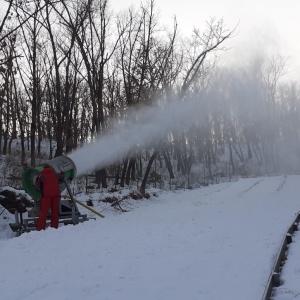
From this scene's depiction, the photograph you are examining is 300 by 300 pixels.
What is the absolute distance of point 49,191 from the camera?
11883 millimetres

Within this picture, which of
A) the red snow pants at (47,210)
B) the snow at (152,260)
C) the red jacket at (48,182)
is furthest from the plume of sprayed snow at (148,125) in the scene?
the snow at (152,260)

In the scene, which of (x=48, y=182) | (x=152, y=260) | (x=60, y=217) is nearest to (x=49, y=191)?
(x=48, y=182)

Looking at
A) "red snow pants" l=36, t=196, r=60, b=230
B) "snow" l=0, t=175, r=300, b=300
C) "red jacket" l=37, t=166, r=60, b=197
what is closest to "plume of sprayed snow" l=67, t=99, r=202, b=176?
"red jacket" l=37, t=166, r=60, b=197

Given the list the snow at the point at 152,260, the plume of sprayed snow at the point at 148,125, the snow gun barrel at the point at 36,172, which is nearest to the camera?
the snow at the point at 152,260

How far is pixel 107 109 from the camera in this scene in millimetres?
Answer: 34188

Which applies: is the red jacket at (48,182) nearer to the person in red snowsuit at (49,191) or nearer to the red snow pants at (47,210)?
the person in red snowsuit at (49,191)

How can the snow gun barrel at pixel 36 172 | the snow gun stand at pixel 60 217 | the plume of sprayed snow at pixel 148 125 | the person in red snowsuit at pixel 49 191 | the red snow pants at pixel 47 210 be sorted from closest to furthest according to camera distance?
the red snow pants at pixel 47 210
the person in red snowsuit at pixel 49 191
the snow gun stand at pixel 60 217
the snow gun barrel at pixel 36 172
the plume of sprayed snow at pixel 148 125

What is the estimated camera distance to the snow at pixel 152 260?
19.1ft

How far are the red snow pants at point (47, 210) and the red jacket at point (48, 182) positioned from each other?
0.16 m

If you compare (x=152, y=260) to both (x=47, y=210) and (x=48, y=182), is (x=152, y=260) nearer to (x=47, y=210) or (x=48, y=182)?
(x=47, y=210)

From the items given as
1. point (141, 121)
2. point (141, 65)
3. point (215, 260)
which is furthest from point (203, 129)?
point (215, 260)

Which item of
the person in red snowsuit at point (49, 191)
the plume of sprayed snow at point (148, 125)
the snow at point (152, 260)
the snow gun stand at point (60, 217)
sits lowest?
the snow at point (152, 260)

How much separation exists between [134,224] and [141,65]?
16.8 meters

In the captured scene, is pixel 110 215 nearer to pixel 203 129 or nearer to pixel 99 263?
pixel 99 263
